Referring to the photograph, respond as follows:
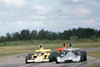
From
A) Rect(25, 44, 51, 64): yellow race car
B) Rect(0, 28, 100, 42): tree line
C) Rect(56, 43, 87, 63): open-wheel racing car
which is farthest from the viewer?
Rect(0, 28, 100, 42): tree line

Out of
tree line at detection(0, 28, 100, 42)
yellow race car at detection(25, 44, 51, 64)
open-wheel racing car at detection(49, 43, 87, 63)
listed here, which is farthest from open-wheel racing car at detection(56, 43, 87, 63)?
tree line at detection(0, 28, 100, 42)

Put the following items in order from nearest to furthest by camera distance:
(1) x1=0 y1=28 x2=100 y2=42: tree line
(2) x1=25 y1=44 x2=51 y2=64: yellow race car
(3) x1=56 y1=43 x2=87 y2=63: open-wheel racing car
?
(3) x1=56 y1=43 x2=87 y2=63: open-wheel racing car → (2) x1=25 y1=44 x2=51 y2=64: yellow race car → (1) x1=0 y1=28 x2=100 y2=42: tree line

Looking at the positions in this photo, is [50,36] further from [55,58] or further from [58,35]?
Result: [55,58]

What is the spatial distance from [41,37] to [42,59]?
394 ft

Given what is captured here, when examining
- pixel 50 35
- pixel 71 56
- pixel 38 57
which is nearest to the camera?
pixel 71 56

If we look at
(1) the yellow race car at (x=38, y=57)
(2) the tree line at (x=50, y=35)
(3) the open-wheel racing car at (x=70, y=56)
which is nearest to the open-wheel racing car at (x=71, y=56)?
(3) the open-wheel racing car at (x=70, y=56)

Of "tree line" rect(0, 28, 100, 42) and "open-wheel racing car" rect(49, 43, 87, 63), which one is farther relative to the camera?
"tree line" rect(0, 28, 100, 42)

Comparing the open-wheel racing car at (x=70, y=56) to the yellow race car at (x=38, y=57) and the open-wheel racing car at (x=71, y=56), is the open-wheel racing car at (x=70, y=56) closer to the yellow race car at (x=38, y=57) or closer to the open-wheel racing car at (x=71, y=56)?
the open-wheel racing car at (x=71, y=56)

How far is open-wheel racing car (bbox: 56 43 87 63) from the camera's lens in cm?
2178

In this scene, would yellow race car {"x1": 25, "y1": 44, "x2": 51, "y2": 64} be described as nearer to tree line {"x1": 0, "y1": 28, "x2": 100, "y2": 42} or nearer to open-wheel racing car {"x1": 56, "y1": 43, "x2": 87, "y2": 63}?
open-wheel racing car {"x1": 56, "y1": 43, "x2": 87, "y2": 63}

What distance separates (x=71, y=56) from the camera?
21984 mm

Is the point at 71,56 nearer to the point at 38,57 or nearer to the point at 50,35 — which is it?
the point at 38,57

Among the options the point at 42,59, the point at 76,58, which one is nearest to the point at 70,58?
the point at 76,58

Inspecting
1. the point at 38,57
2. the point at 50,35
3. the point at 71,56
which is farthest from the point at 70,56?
the point at 50,35
